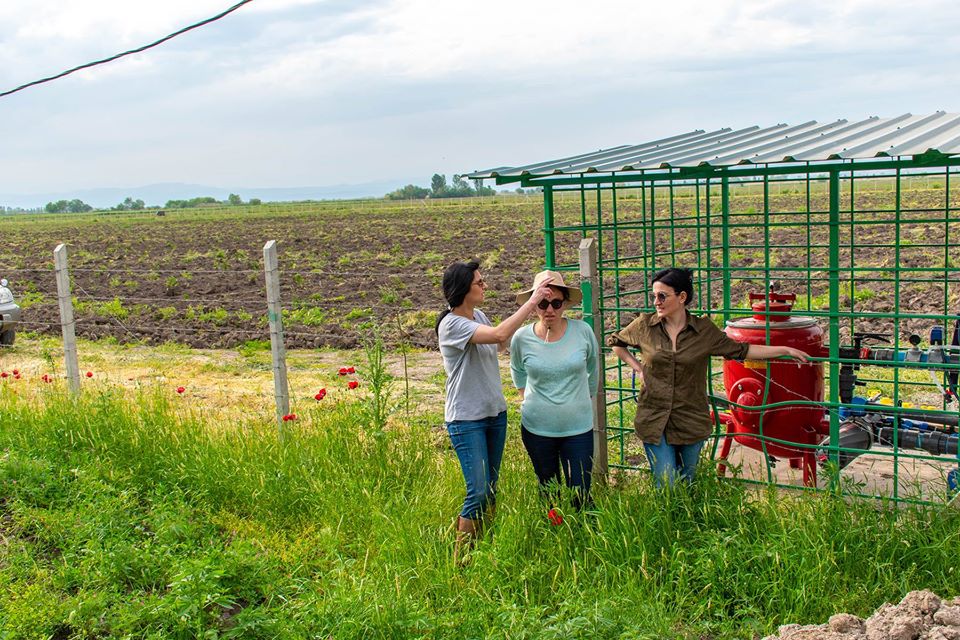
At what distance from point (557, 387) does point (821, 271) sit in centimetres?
230

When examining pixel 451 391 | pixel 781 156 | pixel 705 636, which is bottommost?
pixel 705 636

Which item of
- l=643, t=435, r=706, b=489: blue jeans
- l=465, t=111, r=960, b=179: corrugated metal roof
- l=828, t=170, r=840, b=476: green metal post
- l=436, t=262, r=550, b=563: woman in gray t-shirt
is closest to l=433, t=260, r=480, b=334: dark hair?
l=436, t=262, r=550, b=563: woman in gray t-shirt

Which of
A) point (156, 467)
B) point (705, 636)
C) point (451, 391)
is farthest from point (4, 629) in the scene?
point (705, 636)

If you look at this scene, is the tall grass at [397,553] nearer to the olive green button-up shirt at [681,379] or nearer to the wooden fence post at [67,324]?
the olive green button-up shirt at [681,379]

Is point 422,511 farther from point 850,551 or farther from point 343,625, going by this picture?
point 850,551

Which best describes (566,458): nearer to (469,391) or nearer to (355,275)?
(469,391)

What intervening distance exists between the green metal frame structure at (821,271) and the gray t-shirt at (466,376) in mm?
817

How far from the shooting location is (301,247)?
3456cm

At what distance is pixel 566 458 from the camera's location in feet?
16.7

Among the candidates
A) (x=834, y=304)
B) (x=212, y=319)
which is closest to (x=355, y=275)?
(x=212, y=319)

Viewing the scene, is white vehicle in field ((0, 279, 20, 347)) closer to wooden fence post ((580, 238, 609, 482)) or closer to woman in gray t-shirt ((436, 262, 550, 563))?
woman in gray t-shirt ((436, 262, 550, 563))

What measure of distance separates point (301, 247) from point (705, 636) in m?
31.6

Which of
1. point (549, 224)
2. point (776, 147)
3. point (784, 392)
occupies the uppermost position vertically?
point (776, 147)

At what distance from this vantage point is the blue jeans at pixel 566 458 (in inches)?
198
